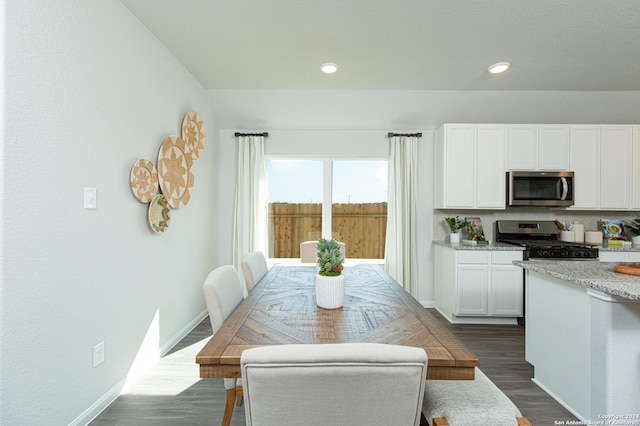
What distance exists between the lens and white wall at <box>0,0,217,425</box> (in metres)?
1.42

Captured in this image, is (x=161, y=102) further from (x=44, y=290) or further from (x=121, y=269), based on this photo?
(x=44, y=290)

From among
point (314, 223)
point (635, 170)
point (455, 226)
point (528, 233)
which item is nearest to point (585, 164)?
point (635, 170)

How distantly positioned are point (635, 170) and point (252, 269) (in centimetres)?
439

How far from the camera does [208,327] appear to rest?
3371 millimetres

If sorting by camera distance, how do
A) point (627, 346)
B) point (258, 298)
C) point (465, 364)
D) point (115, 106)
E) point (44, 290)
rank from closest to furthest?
point (465, 364) < point (44, 290) < point (627, 346) < point (258, 298) < point (115, 106)

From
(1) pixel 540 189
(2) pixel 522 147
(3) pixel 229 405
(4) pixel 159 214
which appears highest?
(2) pixel 522 147

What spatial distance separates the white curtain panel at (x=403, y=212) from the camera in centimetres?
403

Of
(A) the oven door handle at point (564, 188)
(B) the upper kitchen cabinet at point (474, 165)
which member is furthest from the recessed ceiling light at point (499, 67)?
(A) the oven door handle at point (564, 188)

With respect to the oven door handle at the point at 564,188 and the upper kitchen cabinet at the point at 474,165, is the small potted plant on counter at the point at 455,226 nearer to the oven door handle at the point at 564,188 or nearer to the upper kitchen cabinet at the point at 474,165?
the upper kitchen cabinet at the point at 474,165

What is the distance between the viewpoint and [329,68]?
301 centimetres

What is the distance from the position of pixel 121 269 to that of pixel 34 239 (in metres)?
0.69

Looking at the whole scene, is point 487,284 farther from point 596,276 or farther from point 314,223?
point 314,223

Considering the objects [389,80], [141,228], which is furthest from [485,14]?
[141,228]

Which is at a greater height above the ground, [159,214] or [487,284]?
[159,214]
